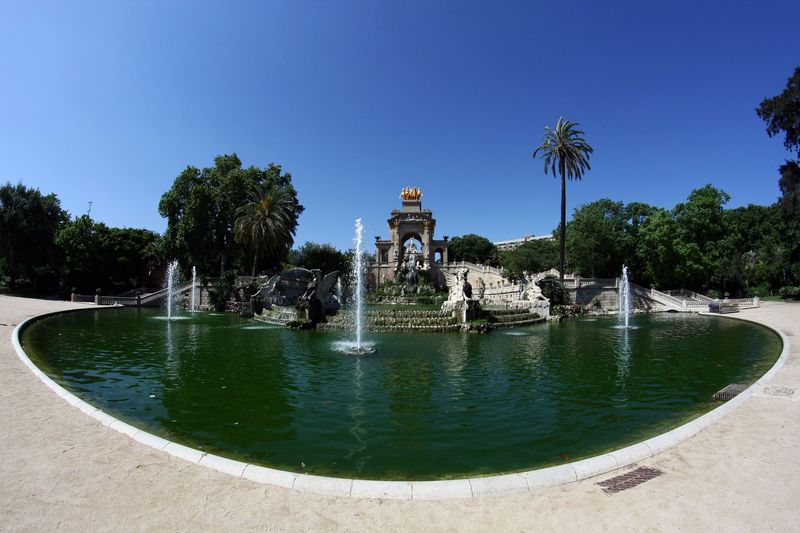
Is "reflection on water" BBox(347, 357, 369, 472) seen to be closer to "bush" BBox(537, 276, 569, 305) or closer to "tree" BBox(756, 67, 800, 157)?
"bush" BBox(537, 276, 569, 305)

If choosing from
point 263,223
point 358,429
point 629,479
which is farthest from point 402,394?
point 263,223

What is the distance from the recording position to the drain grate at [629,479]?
4.60m

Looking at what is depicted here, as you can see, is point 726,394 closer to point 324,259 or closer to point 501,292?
point 501,292

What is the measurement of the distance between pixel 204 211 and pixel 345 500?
4686 cm

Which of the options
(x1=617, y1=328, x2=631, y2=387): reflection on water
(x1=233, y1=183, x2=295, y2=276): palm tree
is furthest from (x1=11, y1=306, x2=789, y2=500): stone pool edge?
(x1=233, y1=183, x2=295, y2=276): palm tree

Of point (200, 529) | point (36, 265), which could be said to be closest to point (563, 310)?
point (200, 529)

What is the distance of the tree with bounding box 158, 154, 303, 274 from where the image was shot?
147ft

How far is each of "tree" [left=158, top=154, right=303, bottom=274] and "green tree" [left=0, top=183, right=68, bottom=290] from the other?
10.4m

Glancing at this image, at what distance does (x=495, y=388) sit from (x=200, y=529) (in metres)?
7.57

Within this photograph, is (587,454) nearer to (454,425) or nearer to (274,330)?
(454,425)

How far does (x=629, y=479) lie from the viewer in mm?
4828

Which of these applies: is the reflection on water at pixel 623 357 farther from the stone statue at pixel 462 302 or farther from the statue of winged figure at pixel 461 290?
the statue of winged figure at pixel 461 290

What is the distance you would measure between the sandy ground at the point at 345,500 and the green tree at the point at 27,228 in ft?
156

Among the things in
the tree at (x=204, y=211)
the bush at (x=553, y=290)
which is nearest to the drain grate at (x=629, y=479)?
the bush at (x=553, y=290)
